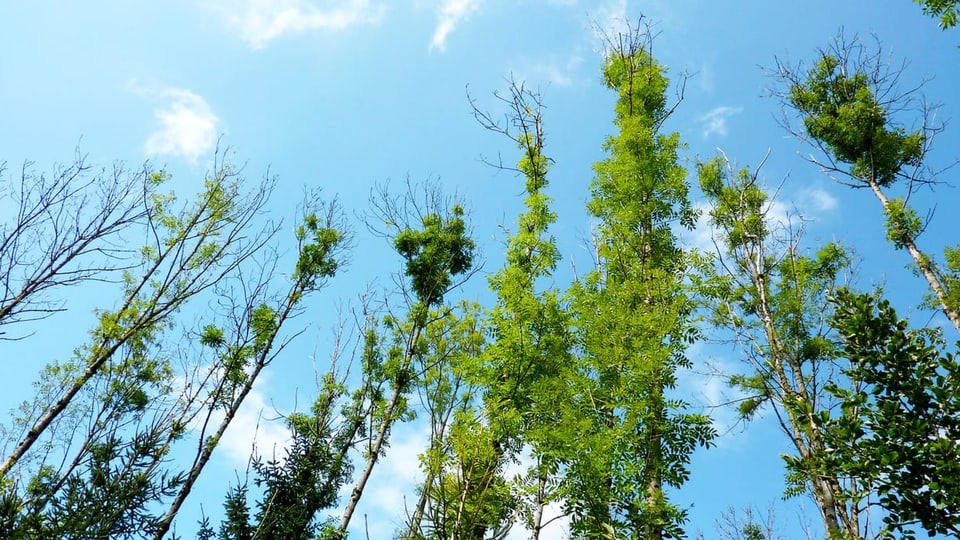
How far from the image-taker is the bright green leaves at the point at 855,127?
36.3 ft

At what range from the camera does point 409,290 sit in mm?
11523

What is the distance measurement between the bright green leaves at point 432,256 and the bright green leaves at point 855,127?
29.5ft

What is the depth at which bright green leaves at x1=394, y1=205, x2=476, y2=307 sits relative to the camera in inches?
459

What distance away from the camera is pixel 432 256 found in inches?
463

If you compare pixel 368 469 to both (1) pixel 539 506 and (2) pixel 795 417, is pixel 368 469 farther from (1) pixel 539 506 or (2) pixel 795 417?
(2) pixel 795 417

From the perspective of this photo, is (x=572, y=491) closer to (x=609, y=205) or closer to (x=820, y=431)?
(x=820, y=431)

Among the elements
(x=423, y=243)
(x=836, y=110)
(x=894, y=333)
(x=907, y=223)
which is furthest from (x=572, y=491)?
(x=836, y=110)

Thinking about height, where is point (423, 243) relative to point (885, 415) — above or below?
above

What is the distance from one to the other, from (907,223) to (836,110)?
3439 mm

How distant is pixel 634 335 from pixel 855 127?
8.53m

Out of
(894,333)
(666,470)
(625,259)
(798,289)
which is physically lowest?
(666,470)

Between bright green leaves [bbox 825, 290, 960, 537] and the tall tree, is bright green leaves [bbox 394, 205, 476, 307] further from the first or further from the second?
bright green leaves [bbox 825, 290, 960, 537]

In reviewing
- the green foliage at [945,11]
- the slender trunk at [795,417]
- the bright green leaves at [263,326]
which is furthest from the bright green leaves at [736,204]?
the bright green leaves at [263,326]

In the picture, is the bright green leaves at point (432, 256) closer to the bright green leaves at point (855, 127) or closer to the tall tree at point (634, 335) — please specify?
the tall tree at point (634, 335)
